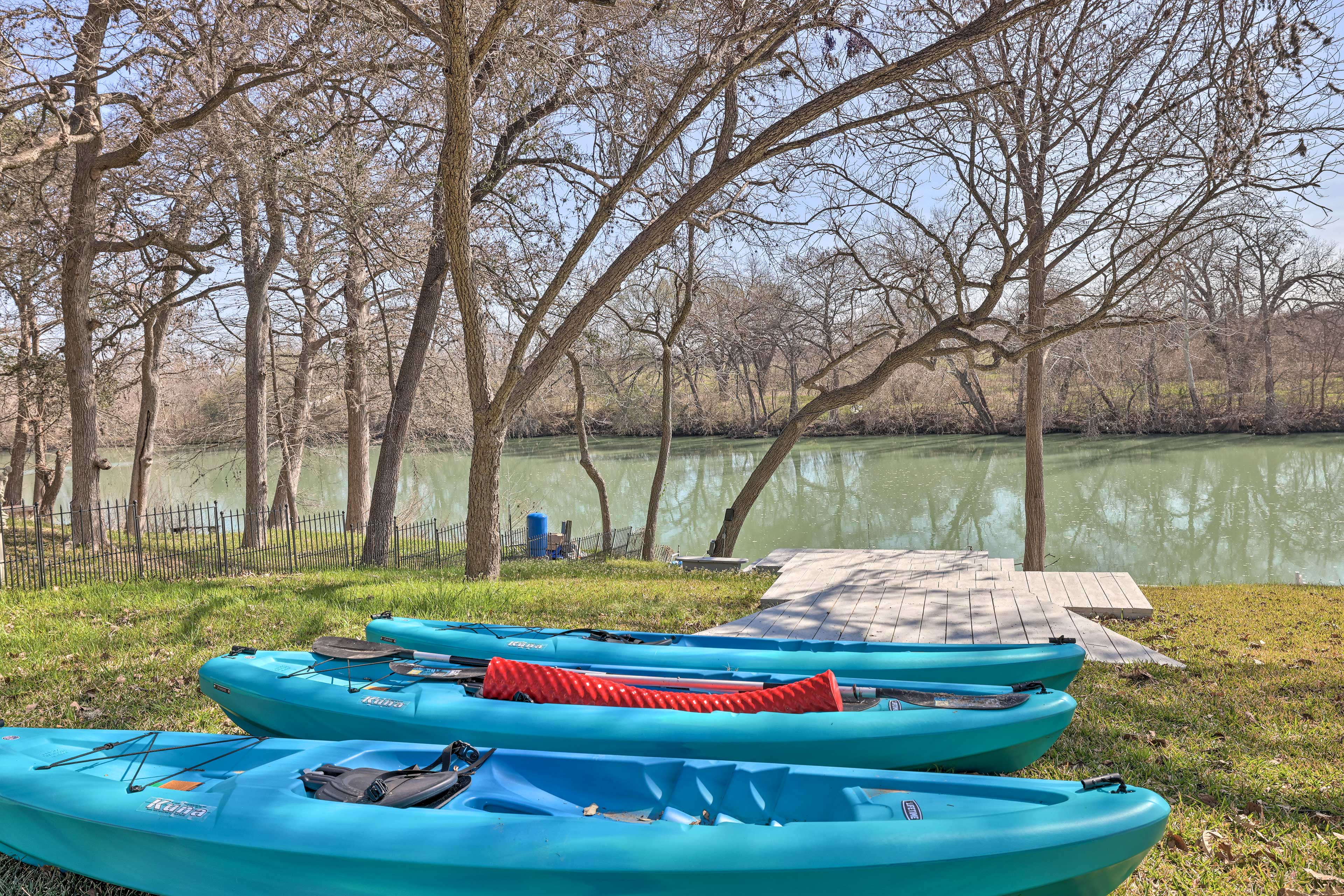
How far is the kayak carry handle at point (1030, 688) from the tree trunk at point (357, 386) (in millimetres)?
12399

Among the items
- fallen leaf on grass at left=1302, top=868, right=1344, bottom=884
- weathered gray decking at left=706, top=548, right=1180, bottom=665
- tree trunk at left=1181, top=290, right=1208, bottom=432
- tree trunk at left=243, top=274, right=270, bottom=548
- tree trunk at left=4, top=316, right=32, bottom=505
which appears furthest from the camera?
tree trunk at left=1181, top=290, right=1208, bottom=432

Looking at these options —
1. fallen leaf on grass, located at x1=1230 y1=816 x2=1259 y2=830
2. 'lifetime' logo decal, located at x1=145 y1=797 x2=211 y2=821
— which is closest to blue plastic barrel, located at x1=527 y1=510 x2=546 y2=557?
'lifetime' logo decal, located at x1=145 y1=797 x2=211 y2=821

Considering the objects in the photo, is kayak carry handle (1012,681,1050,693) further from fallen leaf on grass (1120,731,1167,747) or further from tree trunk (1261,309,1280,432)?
tree trunk (1261,309,1280,432)

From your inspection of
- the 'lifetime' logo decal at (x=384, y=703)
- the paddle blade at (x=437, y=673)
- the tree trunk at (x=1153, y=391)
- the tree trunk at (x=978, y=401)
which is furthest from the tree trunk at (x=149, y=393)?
the tree trunk at (x=1153, y=391)

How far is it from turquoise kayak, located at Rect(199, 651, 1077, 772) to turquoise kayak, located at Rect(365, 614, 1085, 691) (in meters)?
0.18

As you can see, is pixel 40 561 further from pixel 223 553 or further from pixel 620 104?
pixel 620 104

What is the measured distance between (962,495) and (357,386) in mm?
15317

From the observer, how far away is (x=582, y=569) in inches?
402

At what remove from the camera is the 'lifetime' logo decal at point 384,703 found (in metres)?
3.42

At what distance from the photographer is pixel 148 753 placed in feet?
9.84

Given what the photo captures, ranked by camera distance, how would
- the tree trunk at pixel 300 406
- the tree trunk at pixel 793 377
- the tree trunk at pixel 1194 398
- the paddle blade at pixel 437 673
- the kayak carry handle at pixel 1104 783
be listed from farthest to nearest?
the tree trunk at pixel 793 377 < the tree trunk at pixel 1194 398 < the tree trunk at pixel 300 406 < the paddle blade at pixel 437 673 < the kayak carry handle at pixel 1104 783

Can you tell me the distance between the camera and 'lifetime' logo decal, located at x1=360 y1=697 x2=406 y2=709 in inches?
135

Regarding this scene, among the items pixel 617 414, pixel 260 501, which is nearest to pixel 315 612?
pixel 260 501

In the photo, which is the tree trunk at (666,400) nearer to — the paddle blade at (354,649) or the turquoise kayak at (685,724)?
the paddle blade at (354,649)
